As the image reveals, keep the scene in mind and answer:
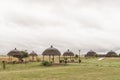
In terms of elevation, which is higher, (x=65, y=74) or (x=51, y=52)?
(x=51, y=52)

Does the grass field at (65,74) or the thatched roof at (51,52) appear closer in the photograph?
the grass field at (65,74)

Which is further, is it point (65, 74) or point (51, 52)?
point (51, 52)

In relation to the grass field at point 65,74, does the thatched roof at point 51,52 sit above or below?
above

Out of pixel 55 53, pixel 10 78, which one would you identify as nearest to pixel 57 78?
pixel 10 78

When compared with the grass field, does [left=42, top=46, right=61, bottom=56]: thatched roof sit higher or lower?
higher

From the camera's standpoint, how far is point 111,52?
3681 inches

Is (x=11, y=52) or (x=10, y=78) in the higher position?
(x=11, y=52)

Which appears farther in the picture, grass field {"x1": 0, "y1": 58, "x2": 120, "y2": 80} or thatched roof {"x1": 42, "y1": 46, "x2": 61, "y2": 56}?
thatched roof {"x1": 42, "y1": 46, "x2": 61, "y2": 56}

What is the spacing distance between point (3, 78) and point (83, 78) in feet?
27.3

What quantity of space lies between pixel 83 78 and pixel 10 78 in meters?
7.57

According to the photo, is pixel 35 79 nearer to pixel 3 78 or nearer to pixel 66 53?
pixel 3 78

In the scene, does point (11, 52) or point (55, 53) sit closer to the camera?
point (55, 53)

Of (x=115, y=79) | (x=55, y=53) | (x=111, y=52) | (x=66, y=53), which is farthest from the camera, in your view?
(x=111, y=52)

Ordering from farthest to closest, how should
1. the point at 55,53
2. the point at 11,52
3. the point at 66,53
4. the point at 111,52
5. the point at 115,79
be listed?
1. the point at 111,52
2. the point at 66,53
3. the point at 11,52
4. the point at 55,53
5. the point at 115,79
